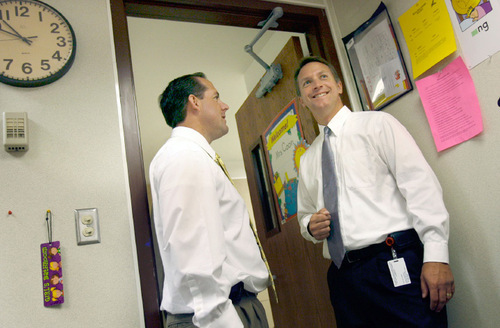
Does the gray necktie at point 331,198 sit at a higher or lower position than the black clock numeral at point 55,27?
lower

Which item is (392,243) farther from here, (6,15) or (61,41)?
(6,15)

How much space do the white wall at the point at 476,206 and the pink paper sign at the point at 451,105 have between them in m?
0.02

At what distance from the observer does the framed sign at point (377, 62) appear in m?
1.56

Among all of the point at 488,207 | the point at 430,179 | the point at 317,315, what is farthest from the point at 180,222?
the point at 317,315

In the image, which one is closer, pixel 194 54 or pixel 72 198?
pixel 72 198

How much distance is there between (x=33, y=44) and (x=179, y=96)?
53cm

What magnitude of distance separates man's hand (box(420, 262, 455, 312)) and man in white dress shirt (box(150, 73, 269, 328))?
440 millimetres

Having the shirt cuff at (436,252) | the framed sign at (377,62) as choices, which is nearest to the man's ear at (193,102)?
the framed sign at (377,62)

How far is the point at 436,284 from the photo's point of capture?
3.53 feet

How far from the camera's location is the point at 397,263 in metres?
1.13

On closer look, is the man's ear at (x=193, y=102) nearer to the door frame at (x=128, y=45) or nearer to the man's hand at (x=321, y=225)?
the door frame at (x=128, y=45)

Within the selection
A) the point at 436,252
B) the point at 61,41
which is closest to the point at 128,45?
the point at 61,41

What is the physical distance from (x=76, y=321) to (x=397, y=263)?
96cm

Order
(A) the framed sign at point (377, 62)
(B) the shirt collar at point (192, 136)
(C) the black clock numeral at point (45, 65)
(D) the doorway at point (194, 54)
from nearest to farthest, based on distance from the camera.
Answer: (B) the shirt collar at point (192, 136), (C) the black clock numeral at point (45, 65), (A) the framed sign at point (377, 62), (D) the doorway at point (194, 54)
